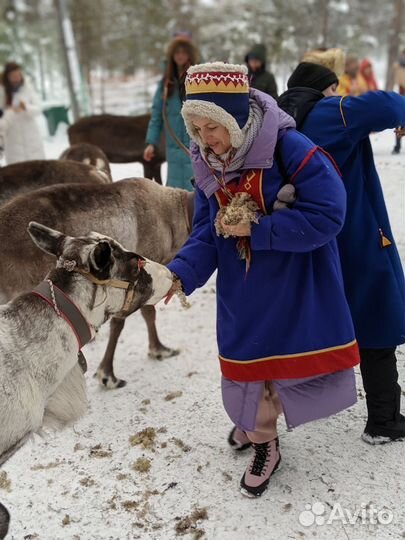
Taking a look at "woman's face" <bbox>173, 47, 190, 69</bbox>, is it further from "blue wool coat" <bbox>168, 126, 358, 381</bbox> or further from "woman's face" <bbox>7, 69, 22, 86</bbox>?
"blue wool coat" <bbox>168, 126, 358, 381</bbox>

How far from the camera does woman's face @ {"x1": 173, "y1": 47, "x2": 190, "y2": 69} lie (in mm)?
4801

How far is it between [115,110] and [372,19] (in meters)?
23.0

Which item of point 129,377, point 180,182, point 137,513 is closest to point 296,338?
point 137,513

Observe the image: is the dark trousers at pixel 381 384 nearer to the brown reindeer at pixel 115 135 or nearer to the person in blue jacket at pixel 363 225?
the person in blue jacket at pixel 363 225

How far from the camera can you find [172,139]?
525cm

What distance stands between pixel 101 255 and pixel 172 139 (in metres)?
3.45

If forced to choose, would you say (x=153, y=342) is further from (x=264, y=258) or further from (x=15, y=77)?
(x=15, y=77)

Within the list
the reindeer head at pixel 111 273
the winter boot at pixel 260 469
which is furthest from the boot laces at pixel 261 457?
the reindeer head at pixel 111 273

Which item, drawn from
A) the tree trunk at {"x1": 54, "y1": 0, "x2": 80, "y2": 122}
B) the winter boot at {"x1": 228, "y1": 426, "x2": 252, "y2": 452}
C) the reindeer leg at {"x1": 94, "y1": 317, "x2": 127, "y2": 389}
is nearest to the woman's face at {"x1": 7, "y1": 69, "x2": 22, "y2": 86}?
the reindeer leg at {"x1": 94, "y1": 317, "x2": 127, "y2": 389}

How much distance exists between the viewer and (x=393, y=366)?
8.21ft

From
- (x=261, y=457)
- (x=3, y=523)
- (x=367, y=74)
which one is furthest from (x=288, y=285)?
(x=367, y=74)

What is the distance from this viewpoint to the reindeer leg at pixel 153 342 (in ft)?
12.4

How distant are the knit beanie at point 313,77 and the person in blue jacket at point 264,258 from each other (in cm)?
60

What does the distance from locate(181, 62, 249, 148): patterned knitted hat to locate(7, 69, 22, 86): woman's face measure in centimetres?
566
